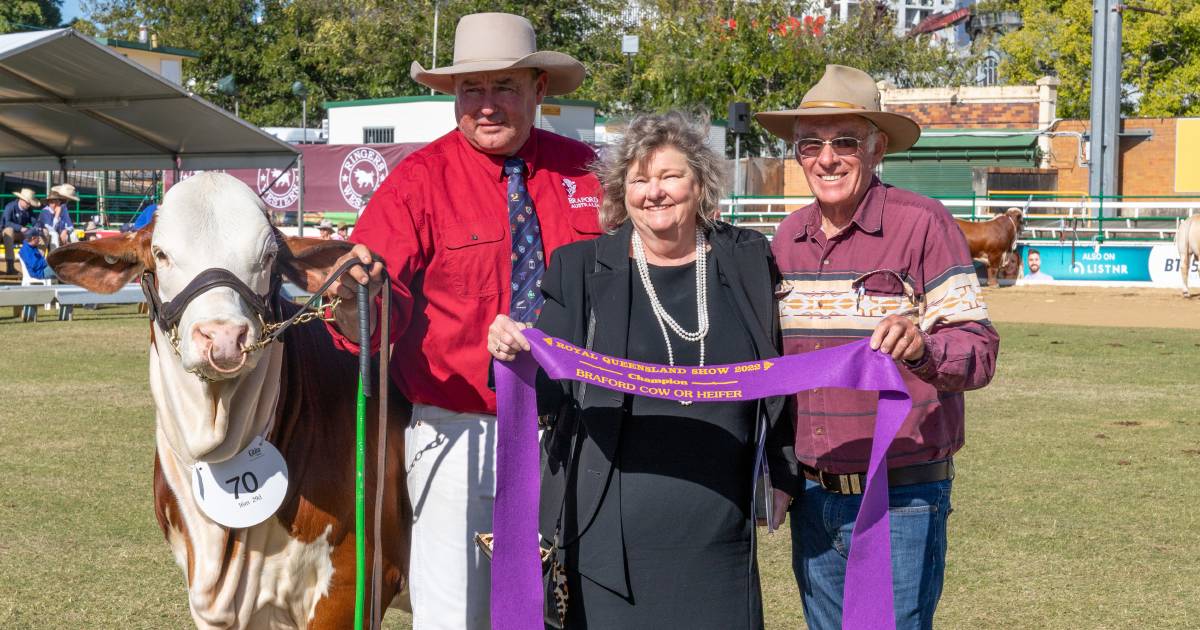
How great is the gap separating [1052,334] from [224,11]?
152 feet

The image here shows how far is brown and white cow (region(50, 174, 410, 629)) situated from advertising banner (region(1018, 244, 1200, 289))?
24.0 metres

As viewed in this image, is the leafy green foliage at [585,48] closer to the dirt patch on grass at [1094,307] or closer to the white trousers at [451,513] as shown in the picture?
the dirt patch on grass at [1094,307]

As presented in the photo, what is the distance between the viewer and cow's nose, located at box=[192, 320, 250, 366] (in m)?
3.30

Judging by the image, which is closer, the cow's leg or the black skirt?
the black skirt

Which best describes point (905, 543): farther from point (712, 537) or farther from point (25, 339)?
point (25, 339)

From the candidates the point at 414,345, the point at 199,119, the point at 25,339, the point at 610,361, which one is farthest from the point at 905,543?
the point at 25,339

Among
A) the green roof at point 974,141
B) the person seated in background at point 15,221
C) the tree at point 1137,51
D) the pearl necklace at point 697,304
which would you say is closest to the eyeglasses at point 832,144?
the pearl necklace at point 697,304

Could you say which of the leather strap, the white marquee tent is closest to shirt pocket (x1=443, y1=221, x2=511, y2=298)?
the leather strap

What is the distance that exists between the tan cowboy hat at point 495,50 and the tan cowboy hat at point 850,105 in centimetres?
77

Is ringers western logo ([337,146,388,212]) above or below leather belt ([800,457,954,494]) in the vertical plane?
above

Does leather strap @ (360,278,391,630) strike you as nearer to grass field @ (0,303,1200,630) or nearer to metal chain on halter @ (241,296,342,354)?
metal chain on halter @ (241,296,342,354)

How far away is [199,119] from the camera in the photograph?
1289 centimetres

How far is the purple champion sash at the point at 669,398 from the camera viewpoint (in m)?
3.35

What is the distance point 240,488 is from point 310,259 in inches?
27.6
